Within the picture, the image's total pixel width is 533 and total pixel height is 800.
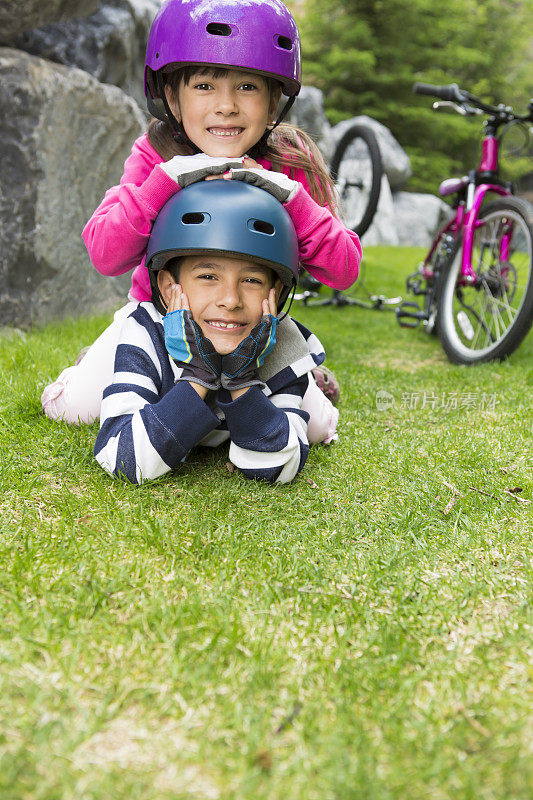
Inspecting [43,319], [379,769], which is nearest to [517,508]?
[379,769]

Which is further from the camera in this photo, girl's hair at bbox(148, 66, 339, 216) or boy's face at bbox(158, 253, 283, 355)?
girl's hair at bbox(148, 66, 339, 216)

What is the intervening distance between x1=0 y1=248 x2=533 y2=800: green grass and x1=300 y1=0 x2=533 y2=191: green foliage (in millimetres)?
16965

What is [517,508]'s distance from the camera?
222cm

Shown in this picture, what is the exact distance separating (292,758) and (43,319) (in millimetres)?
3750

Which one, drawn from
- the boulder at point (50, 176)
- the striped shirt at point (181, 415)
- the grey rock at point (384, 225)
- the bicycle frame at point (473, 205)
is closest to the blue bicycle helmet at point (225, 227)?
the striped shirt at point (181, 415)

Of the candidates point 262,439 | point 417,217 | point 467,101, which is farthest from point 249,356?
point 417,217

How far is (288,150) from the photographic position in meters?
2.65

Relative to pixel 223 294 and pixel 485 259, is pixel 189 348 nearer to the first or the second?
pixel 223 294

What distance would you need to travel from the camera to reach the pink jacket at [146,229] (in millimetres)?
2299

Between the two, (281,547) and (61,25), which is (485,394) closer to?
(281,547)

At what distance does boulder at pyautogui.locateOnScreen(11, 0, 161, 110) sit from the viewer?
4.92 metres

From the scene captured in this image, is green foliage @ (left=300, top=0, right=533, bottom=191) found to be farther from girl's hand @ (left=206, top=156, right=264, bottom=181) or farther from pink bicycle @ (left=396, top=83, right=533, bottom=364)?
girl's hand @ (left=206, top=156, right=264, bottom=181)

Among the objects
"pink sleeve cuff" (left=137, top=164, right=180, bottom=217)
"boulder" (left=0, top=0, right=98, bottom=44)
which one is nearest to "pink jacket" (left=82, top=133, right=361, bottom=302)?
"pink sleeve cuff" (left=137, top=164, right=180, bottom=217)

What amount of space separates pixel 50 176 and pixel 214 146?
2.28 m
